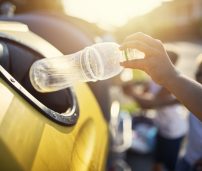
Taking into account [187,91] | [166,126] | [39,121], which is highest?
[39,121]

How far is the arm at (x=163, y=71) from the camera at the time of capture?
160cm

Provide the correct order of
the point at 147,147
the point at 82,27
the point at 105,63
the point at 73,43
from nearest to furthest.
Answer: the point at 105,63
the point at 73,43
the point at 82,27
the point at 147,147

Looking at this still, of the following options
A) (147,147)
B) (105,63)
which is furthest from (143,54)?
(147,147)

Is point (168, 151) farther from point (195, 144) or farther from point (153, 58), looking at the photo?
point (153, 58)

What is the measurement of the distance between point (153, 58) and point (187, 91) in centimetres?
17

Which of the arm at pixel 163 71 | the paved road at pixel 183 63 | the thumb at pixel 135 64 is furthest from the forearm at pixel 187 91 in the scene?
the paved road at pixel 183 63

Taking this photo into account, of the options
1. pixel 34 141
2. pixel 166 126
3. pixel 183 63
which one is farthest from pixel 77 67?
pixel 183 63

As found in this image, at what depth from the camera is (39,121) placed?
5.17ft

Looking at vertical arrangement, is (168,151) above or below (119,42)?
below

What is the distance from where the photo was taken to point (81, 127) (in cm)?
192

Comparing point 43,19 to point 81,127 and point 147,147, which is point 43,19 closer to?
point 81,127

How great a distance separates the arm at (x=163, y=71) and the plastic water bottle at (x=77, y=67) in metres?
0.23

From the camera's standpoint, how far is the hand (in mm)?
1604

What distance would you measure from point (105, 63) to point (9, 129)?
1.97ft
